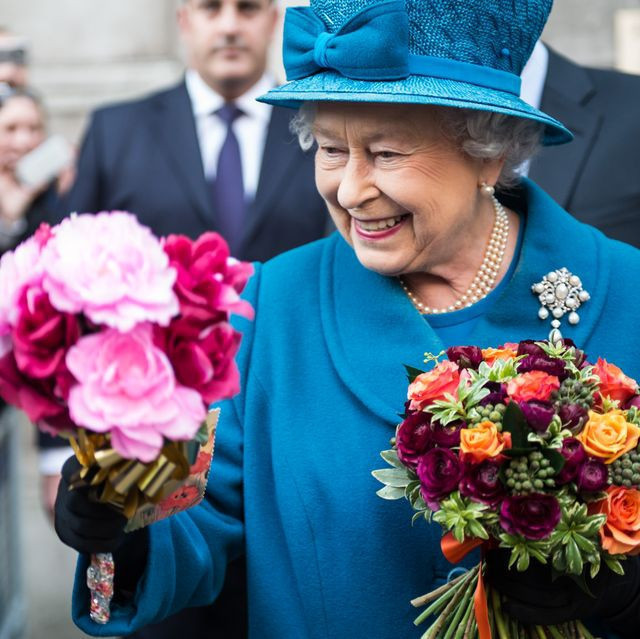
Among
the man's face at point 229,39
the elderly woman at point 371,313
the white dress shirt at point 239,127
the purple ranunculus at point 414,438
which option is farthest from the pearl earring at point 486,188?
the man's face at point 229,39

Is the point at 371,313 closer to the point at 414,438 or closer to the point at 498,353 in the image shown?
the point at 498,353

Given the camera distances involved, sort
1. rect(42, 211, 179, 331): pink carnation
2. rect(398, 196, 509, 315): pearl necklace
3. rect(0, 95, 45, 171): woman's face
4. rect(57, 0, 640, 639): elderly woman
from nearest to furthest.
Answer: rect(42, 211, 179, 331): pink carnation → rect(57, 0, 640, 639): elderly woman → rect(398, 196, 509, 315): pearl necklace → rect(0, 95, 45, 171): woman's face

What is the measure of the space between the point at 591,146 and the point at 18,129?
2.40 meters

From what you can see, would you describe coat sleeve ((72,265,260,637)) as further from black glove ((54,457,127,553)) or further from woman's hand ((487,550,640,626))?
woman's hand ((487,550,640,626))

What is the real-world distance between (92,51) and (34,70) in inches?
12.6

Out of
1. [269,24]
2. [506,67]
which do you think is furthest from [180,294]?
[269,24]

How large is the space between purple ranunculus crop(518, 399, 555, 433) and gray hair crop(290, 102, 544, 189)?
2.12 feet

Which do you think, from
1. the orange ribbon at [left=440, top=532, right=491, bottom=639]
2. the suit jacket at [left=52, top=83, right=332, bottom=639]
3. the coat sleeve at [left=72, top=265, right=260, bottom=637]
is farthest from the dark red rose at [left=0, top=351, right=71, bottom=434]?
the suit jacket at [left=52, top=83, right=332, bottom=639]

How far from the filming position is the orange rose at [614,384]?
2.64 m

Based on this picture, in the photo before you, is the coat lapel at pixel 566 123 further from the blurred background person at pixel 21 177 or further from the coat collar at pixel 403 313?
the blurred background person at pixel 21 177

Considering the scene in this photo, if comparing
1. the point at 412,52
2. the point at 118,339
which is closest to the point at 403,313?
the point at 412,52

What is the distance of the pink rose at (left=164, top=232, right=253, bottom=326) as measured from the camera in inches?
87.6

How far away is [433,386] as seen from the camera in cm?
258

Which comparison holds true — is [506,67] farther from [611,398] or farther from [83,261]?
[83,261]
